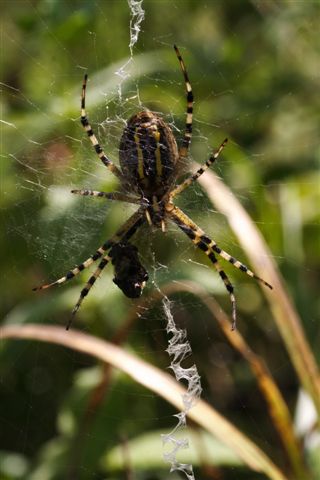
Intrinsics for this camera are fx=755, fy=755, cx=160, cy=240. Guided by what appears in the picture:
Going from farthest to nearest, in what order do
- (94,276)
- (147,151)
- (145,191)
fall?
(94,276)
(145,191)
(147,151)

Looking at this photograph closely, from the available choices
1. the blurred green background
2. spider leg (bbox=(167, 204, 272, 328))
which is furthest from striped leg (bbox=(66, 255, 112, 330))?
spider leg (bbox=(167, 204, 272, 328))

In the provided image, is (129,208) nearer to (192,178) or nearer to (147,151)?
(192,178)

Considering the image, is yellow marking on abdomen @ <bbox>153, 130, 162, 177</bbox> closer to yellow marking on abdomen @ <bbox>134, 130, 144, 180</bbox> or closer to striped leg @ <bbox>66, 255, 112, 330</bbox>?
yellow marking on abdomen @ <bbox>134, 130, 144, 180</bbox>

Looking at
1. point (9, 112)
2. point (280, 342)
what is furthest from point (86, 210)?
point (280, 342)

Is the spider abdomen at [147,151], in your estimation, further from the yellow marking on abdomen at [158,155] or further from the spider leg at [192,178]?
the spider leg at [192,178]

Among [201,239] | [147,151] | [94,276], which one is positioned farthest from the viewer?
[201,239]

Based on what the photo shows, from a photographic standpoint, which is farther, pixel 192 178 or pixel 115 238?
pixel 115 238

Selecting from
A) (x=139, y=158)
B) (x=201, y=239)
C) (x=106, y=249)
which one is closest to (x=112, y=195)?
(x=106, y=249)

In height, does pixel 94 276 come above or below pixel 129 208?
below
